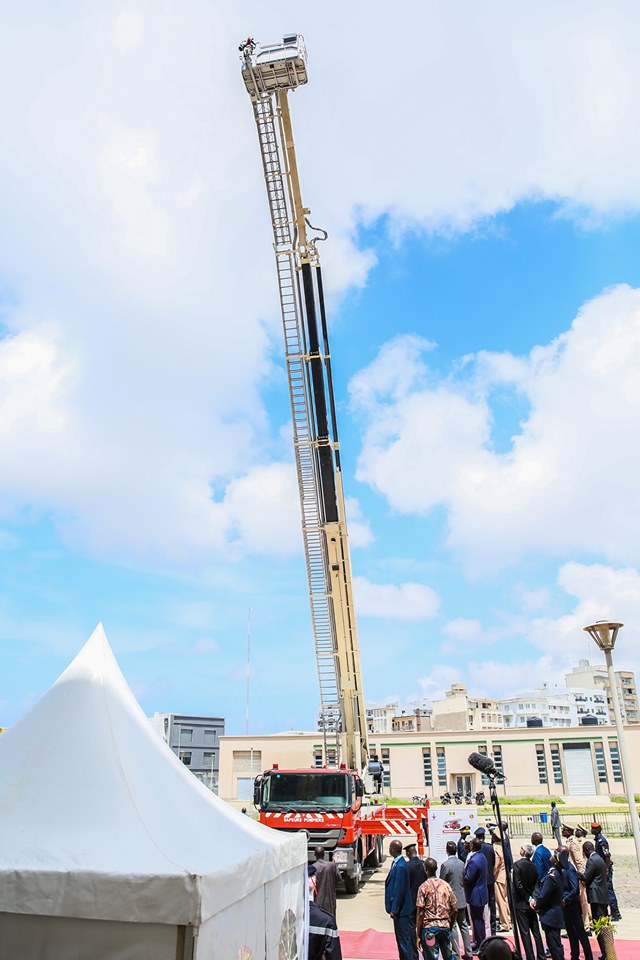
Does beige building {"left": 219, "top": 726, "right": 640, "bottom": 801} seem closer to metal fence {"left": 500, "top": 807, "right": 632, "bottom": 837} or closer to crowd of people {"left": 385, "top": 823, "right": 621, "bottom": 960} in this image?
metal fence {"left": 500, "top": 807, "right": 632, "bottom": 837}

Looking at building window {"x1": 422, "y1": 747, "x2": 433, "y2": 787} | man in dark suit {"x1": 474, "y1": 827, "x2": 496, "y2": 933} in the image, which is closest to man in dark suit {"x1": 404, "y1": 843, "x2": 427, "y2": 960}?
man in dark suit {"x1": 474, "y1": 827, "x2": 496, "y2": 933}

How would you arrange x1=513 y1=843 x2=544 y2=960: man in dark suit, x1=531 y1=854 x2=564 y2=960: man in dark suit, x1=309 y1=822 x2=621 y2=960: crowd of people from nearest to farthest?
1. x1=309 y1=822 x2=621 y2=960: crowd of people
2. x1=531 y1=854 x2=564 y2=960: man in dark suit
3. x1=513 y1=843 x2=544 y2=960: man in dark suit

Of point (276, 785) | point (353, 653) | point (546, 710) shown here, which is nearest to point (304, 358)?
point (353, 653)

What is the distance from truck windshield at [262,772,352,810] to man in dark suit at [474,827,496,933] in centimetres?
425

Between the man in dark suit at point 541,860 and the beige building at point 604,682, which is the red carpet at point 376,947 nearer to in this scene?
the man in dark suit at point 541,860

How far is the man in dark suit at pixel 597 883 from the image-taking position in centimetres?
964

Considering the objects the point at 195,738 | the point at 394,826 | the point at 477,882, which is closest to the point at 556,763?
the point at 195,738

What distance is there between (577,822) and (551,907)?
89.2 feet

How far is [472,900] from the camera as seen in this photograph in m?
9.88

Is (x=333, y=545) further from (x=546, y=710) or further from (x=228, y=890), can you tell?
(x=546, y=710)

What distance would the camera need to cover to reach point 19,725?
264 inches

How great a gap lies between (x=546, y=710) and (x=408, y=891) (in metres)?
120

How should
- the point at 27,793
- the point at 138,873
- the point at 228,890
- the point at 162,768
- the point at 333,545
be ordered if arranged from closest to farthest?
the point at 138,873, the point at 228,890, the point at 27,793, the point at 162,768, the point at 333,545

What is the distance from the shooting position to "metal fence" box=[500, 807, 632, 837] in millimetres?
27250
